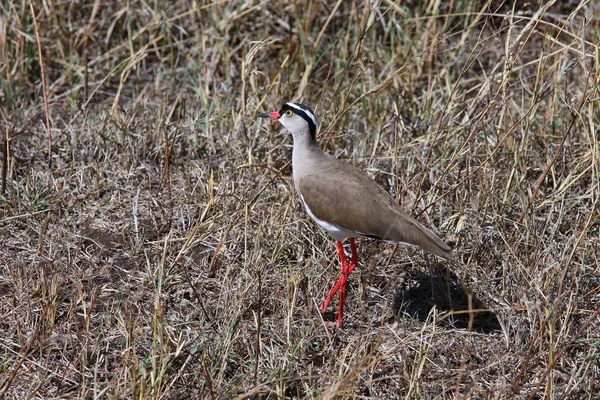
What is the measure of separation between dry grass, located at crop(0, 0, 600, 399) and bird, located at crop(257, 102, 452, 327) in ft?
0.68

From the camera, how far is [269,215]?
492cm

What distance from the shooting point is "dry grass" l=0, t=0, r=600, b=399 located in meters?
3.96

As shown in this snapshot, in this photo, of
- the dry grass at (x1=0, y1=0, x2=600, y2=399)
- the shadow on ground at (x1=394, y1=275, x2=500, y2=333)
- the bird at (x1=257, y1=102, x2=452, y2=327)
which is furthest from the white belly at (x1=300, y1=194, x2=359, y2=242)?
the shadow on ground at (x1=394, y1=275, x2=500, y2=333)

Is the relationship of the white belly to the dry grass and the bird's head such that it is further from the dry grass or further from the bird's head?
the bird's head

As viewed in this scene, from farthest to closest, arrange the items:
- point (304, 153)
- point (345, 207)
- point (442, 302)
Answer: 1. point (304, 153)
2. point (442, 302)
3. point (345, 207)

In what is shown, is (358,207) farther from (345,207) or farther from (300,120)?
(300,120)

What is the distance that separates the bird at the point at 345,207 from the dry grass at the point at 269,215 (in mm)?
208

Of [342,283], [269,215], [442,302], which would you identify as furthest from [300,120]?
[442,302]

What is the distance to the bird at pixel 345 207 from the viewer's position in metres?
4.34

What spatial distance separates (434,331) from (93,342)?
1.68m

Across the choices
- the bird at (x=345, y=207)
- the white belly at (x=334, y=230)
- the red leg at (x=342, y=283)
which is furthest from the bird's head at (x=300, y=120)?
the red leg at (x=342, y=283)

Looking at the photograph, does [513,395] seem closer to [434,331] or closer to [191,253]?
[434,331]

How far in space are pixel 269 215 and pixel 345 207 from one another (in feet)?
2.00

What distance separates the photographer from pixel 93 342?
4047mm
